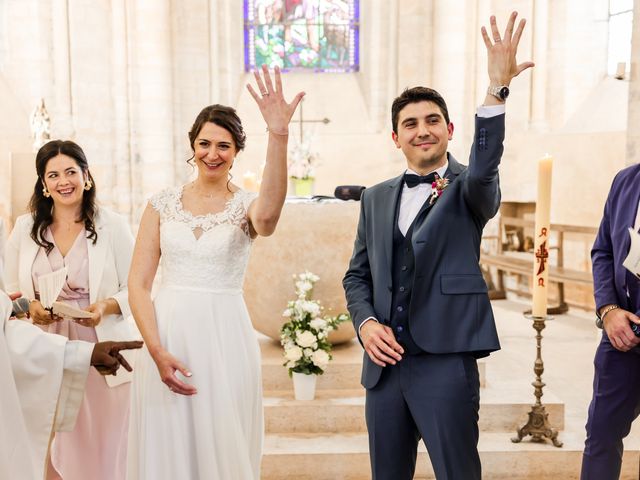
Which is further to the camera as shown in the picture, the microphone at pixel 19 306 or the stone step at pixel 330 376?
the stone step at pixel 330 376

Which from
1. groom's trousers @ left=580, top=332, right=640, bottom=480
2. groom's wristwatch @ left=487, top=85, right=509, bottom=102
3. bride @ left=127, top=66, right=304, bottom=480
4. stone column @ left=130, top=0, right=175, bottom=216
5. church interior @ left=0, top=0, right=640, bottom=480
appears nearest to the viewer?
groom's wristwatch @ left=487, top=85, right=509, bottom=102

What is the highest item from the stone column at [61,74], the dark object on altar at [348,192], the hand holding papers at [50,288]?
the stone column at [61,74]

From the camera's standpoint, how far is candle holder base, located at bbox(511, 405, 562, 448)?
3.34 metres

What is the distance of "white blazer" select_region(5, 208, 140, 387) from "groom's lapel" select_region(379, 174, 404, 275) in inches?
49.0

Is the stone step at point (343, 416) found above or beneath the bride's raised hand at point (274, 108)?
beneath

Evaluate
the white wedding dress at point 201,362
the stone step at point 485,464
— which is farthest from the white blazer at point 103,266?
the stone step at point 485,464

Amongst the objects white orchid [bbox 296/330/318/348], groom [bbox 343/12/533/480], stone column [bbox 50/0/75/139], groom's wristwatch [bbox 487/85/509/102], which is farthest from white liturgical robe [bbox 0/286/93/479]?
stone column [bbox 50/0/75/139]

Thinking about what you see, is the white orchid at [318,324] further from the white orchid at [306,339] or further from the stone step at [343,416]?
the stone step at [343,416]

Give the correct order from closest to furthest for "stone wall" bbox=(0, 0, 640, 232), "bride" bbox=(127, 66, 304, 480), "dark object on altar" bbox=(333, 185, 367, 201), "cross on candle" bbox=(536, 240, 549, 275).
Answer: "bride" bbox=(127, 66, 304, 480)
"cross on candle" bbox=(536, 240, 549, 275)
"dark object on altar" bbox=(333, 185, 367, 201)
"stone wall" bbox=(0, 0, 640, 232)

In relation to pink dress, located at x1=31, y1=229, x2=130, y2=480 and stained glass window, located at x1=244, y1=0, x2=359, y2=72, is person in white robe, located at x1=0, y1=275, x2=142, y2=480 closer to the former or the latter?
pink dress, located at x1=31, y1=229, x2=130, y2=480

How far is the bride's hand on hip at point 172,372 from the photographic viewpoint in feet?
6.82

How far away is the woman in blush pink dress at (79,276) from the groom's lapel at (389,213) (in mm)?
1255

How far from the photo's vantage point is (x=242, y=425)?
222 centimetres

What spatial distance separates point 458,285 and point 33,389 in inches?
52.6
